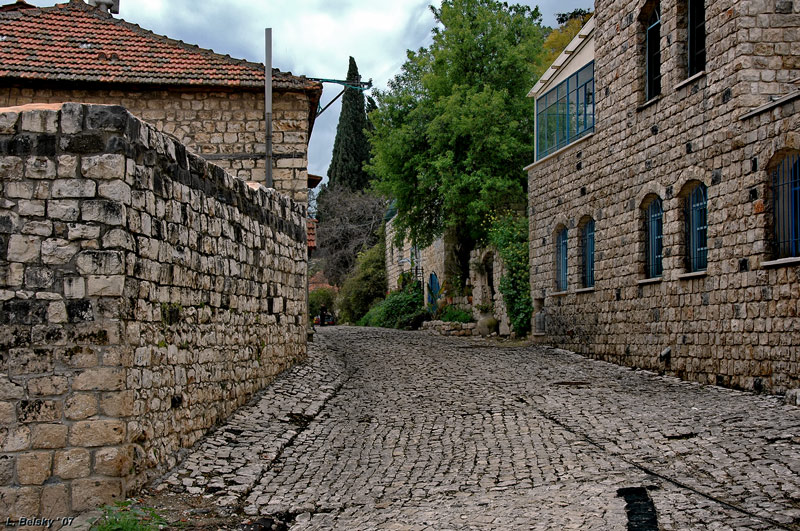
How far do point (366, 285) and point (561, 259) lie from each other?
17698 mm

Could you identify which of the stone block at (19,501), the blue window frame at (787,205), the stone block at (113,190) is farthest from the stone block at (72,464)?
the blue window frame at (787,205)

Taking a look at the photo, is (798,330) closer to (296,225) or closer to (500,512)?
(500,512)

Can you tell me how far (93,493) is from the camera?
5891mm

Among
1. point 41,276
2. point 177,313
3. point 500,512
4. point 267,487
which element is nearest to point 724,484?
point 500,512

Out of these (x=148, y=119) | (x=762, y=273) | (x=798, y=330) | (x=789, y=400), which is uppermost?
(x=148, y=119)

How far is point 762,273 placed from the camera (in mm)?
10445

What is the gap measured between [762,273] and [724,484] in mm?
5071

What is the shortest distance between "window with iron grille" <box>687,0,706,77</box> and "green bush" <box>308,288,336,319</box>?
85.8 ft

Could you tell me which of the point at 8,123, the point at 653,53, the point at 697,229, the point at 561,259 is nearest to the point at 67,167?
the point at 8,123

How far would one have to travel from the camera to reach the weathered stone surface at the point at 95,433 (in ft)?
19.5

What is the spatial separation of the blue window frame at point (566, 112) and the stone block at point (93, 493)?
1290 cm

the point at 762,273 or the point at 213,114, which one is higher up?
the point at 213,114

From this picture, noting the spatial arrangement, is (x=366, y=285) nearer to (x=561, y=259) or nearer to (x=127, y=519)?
(x=561, y=259)

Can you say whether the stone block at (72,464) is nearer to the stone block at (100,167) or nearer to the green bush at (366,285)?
the stone block at (100,167)
